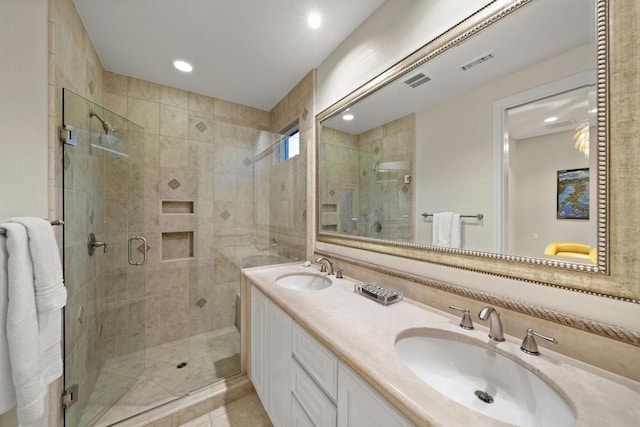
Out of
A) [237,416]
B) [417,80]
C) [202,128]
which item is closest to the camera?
[417,80]

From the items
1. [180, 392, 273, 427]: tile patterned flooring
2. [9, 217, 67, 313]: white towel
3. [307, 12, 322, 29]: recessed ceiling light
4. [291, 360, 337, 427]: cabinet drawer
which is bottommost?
[180, 392, 273, 427]: tile patterned flooring

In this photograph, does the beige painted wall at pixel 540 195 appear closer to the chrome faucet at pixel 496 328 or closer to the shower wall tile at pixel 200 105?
the chrome faucet at pixel 496 328

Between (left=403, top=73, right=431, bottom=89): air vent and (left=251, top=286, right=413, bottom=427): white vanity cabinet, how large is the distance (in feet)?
4.27

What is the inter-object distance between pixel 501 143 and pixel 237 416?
7.00ft

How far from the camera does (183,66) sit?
6.44 feet

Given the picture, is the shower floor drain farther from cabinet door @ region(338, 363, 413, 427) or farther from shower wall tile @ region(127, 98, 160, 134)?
shower wall tile @ region(127, 98, 160, 134)

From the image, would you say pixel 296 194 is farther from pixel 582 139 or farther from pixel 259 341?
pixel 582 139

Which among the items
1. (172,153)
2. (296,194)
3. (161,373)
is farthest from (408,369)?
(172,153)

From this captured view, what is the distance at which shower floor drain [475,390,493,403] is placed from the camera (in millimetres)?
698

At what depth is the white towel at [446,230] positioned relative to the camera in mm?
1011

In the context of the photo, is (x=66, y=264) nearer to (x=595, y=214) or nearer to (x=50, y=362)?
(x=50, y=362)

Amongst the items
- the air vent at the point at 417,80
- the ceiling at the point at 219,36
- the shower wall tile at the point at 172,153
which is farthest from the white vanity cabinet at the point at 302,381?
the ceiling at the point at 219,36

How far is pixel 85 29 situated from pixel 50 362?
2046mm

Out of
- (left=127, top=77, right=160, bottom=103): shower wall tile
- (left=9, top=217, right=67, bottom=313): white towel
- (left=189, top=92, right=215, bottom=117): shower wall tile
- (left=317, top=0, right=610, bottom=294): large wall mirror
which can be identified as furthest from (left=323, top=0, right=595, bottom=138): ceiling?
(left=127, top=77, right=160, bottom=103): shower wall tile
